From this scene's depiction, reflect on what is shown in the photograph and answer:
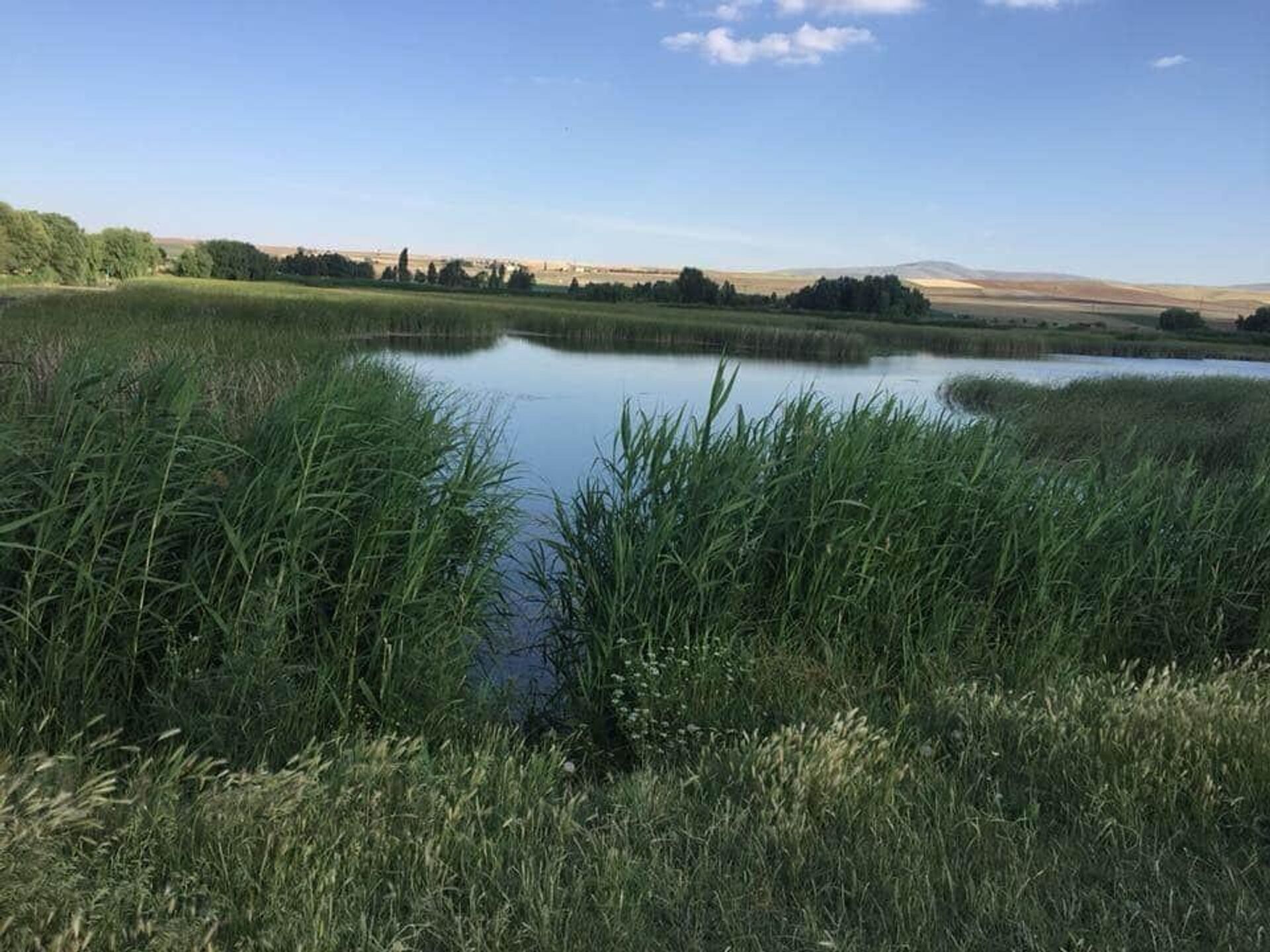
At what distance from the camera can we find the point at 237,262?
103562 millimetres

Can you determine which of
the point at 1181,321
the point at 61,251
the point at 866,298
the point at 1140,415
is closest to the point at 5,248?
the point at 61,251

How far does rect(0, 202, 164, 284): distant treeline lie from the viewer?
65250 mm

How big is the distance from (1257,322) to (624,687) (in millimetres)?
88727

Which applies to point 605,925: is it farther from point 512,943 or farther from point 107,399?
point 107,399

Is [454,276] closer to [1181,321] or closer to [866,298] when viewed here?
[866,298]

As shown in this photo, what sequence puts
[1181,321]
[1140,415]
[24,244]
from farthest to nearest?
[1181,321]
[24,244]
[1140,415]

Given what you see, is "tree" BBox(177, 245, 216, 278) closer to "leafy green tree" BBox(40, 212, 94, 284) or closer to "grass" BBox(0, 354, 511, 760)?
"leafy green tree" BBox(40, 212, 94, 284)

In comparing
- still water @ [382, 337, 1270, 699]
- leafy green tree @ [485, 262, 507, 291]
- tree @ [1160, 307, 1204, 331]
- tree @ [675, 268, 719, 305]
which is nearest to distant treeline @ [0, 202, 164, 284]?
leafy green tree @ [485, 262, 507, 291]

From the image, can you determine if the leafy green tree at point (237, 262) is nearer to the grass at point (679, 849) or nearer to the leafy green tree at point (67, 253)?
the leafy green tree at point (67, 253)

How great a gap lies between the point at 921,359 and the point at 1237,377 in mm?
20353

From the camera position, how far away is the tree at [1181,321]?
254 feet

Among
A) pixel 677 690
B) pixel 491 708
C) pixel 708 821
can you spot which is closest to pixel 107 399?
pixel 491 708

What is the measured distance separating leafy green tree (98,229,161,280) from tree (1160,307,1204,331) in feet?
319

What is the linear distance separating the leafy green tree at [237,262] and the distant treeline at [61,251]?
27.4 feet
